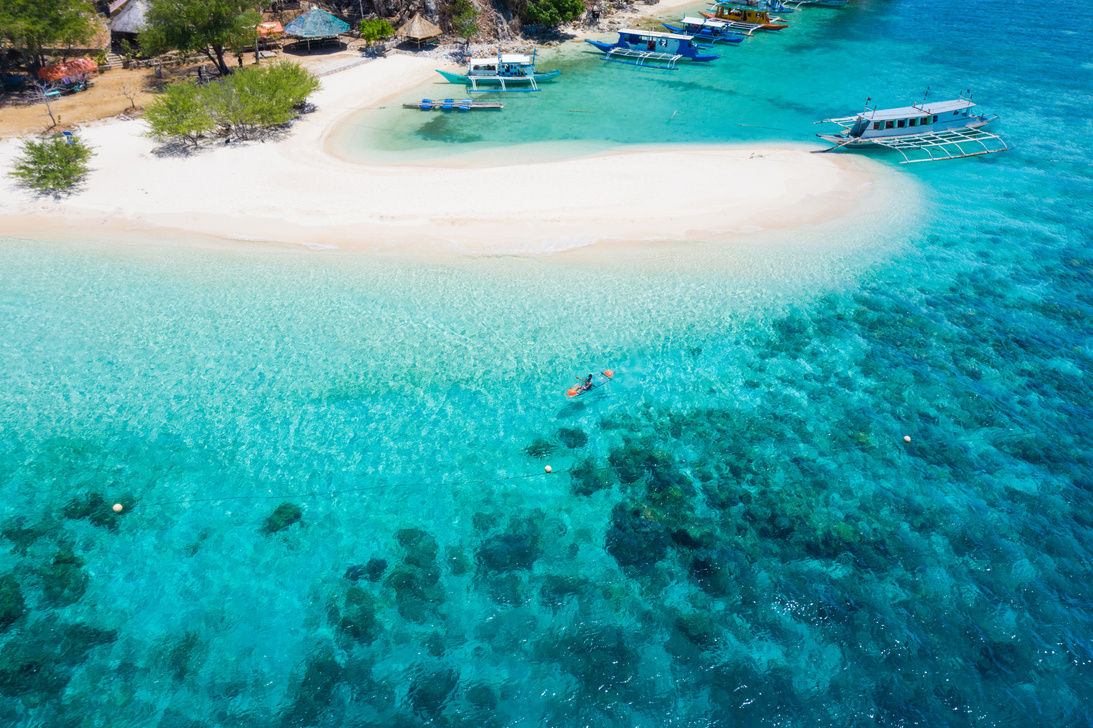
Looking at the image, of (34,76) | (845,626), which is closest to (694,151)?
(845,626)

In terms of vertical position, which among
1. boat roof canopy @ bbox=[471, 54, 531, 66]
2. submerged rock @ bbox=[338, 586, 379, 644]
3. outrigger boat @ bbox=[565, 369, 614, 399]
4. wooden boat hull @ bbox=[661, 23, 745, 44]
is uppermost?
wooden boat hull @ bbox=[661, 23, 745, 44]

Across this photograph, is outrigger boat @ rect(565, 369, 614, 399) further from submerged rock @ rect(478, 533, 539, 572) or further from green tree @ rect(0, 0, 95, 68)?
green tree @ rect(0, 0, 95, 68)

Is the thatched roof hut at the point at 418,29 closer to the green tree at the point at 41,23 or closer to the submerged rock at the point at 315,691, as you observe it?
the green tree at the point at 41,23

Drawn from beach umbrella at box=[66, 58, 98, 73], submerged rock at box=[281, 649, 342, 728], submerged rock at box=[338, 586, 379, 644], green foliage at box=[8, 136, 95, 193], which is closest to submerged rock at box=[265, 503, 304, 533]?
submerged rock at box=[338, 586, 379, 644]

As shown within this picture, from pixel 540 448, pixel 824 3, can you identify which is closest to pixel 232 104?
pixel 540 448

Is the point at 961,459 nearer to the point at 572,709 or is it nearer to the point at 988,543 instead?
the point at 988,543
